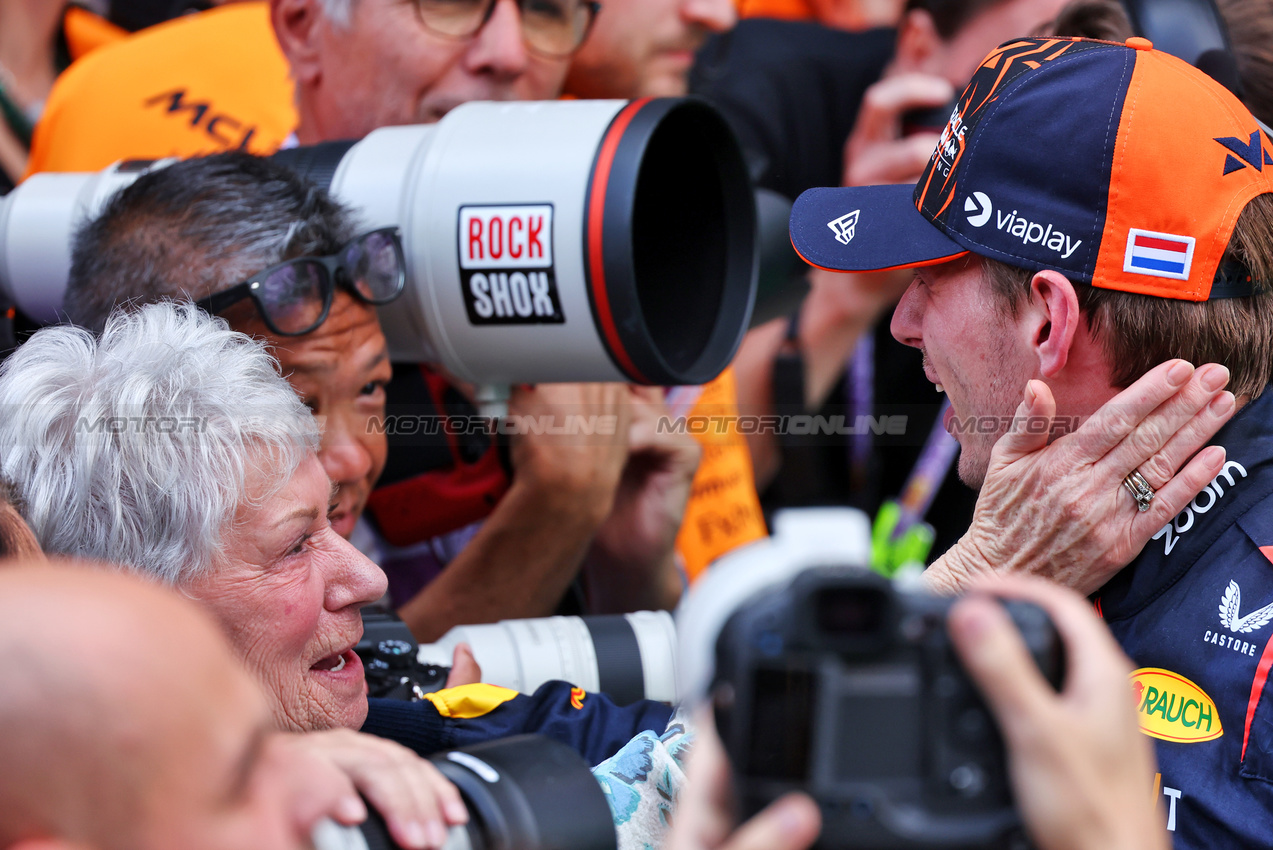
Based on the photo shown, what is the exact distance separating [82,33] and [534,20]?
1.14m

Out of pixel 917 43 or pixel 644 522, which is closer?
pixel 644 522

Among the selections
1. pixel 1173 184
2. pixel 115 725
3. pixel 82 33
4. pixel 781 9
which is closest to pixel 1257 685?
pixel 1173 184

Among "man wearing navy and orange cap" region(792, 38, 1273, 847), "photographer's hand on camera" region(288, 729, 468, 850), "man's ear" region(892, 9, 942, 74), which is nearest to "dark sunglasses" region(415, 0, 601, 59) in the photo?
"man's ear" region(892, 9, 942, 74)

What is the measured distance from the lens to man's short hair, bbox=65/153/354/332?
1260mm

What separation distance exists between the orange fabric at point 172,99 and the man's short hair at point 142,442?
917mm

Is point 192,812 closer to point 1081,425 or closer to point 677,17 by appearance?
point 1081,425

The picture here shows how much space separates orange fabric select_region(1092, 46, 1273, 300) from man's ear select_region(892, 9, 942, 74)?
1307 mm

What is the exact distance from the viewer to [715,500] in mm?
2008

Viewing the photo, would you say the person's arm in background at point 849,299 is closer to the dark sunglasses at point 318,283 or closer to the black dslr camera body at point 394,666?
the dark sunglasses at point 318,283

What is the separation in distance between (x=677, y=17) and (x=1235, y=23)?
907mm

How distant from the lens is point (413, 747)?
42.7 inches

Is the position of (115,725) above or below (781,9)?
below

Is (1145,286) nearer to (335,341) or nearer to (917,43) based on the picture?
(335,341)

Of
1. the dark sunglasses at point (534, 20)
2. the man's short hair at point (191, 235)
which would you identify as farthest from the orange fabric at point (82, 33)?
the man's short hair at point (191, 235)
